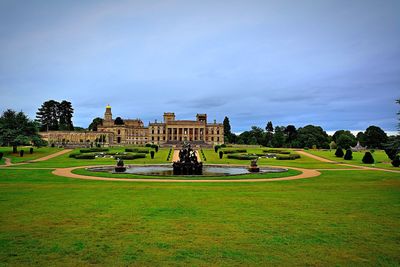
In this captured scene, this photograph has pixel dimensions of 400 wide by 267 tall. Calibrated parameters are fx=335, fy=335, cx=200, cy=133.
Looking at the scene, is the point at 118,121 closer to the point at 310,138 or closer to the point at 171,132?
the point at 171,132

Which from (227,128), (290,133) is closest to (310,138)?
(290,133)

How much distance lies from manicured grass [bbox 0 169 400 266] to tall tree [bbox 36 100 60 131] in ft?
376

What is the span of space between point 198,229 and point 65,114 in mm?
129035

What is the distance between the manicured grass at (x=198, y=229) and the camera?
8.60 m

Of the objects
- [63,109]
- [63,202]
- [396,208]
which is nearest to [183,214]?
[63,202]

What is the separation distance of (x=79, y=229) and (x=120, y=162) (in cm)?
2371

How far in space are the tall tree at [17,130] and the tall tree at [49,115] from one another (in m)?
56.4

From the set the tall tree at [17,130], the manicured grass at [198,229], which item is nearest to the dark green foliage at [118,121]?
the tall tree at [17,130]

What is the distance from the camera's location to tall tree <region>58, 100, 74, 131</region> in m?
127

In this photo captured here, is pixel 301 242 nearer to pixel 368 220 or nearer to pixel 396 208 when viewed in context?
pixel 368 220

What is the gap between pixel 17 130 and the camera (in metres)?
65.7

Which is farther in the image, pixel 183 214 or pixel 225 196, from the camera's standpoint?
pixel 225 196

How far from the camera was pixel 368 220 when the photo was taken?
1273cm

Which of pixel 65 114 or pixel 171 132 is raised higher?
pixel 65 114
